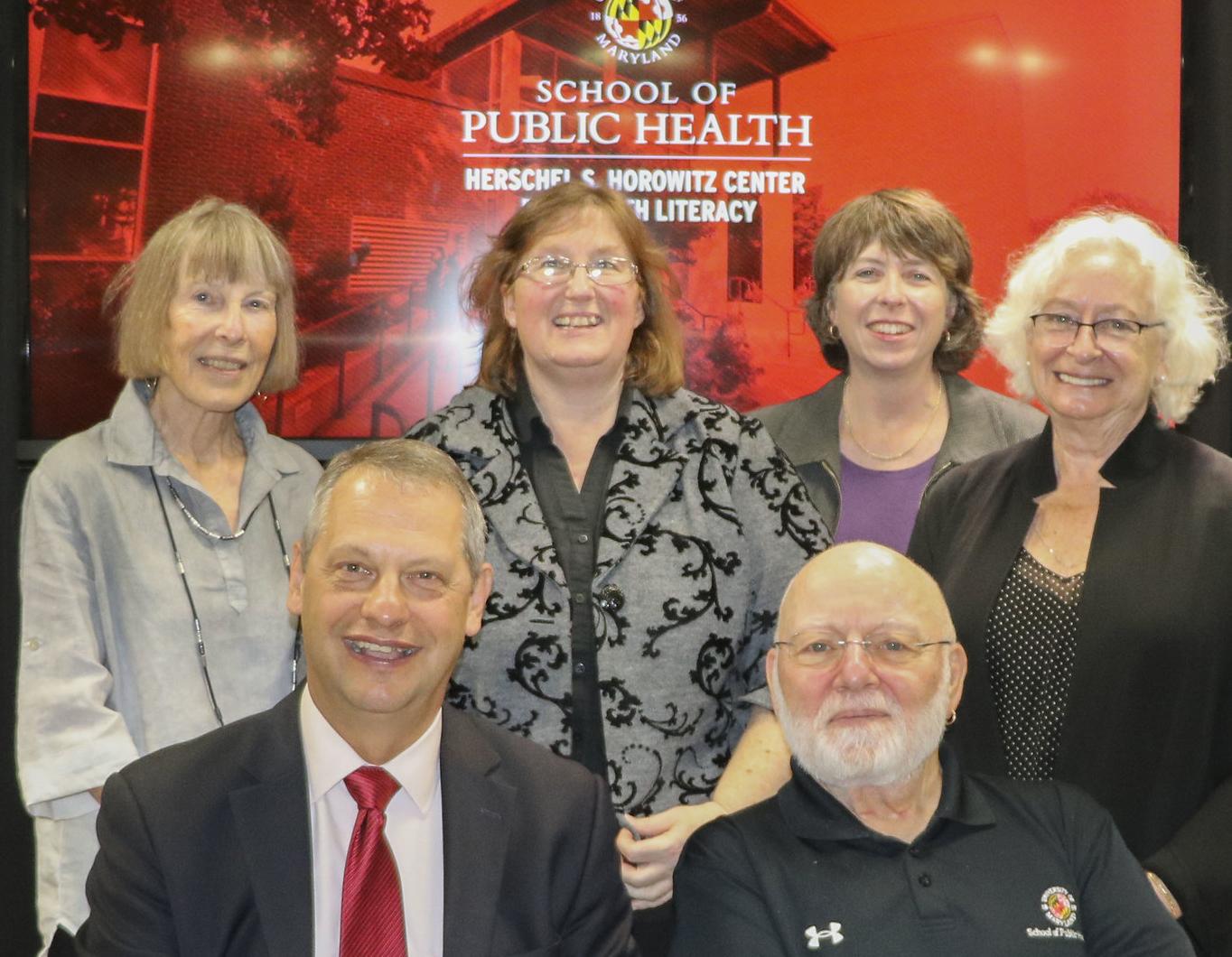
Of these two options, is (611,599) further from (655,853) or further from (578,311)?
(578,311)

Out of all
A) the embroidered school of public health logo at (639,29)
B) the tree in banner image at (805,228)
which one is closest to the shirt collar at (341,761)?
the tree in banner image at (805,228)

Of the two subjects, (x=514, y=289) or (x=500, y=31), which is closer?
(x=514, y=289)

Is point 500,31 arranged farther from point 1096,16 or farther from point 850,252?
point 1096,16

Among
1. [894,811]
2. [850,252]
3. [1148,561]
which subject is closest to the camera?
[894,811]

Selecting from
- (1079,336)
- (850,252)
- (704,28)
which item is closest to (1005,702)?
(1079,336)

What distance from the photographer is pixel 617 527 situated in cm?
269

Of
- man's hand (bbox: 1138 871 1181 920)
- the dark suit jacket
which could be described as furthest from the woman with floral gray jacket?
man's hand (bbox: 1138 871 1181 920)

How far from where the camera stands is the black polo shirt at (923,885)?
7.18ft

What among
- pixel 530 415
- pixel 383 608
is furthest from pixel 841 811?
pixel 530 415

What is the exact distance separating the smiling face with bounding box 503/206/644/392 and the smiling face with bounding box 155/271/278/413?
54cm

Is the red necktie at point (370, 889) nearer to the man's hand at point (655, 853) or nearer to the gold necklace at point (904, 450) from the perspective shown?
the man's hand at point (655, 853)

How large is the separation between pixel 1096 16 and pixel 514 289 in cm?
232

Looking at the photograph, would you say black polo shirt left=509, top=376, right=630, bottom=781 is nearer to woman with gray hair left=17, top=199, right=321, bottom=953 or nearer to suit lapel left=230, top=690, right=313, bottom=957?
woman with gray hair left=17, top=199, right=321, bottom=953

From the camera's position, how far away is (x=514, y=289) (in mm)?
2861
